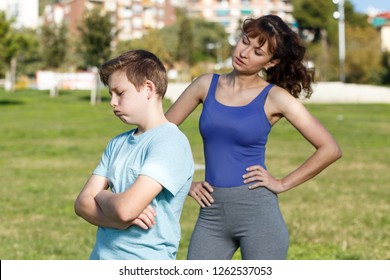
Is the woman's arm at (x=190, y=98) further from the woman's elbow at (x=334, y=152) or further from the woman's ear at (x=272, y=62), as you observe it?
the woman's elbow at (x=334, y=152)

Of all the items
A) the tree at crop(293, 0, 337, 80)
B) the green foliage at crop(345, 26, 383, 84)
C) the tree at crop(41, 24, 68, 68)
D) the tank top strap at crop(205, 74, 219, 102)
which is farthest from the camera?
the tree at crop(293, 0, 337, 80)

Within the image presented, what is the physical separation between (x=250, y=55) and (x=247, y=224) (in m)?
0.76

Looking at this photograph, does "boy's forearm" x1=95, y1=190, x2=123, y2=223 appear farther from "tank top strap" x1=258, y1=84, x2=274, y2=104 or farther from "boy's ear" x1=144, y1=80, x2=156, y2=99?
→ "tank top strap" x1=258, y1=84, x2=274, y2=104

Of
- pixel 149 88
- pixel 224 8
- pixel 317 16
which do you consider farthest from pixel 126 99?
pixel 224 8

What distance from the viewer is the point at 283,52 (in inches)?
166

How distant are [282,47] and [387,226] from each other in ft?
20.9

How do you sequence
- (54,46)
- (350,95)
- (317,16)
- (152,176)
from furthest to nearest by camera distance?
(317,16), (54,46), (350,95), (152,176)

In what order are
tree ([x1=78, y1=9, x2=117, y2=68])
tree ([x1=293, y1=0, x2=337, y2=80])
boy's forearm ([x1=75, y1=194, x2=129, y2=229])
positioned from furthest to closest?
1. tree ([x1=293, y1=0, x2=337, y2=80])
2. tree ([x1=78, y1=9, x2=117, y2=68])
3. boy's forearm ([x1=75, y1=194, x2=129, y2=229])

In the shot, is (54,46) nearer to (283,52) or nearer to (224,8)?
(283,52)

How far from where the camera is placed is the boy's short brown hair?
125 inches

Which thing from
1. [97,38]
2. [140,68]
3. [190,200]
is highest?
[140,68]

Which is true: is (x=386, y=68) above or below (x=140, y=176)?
below

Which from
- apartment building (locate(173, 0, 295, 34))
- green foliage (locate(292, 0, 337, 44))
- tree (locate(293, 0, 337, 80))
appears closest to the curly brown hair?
tree (locate(293, 0, 337, 80))

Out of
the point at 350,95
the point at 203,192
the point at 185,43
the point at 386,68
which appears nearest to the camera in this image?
Answer: the point at 203,192
